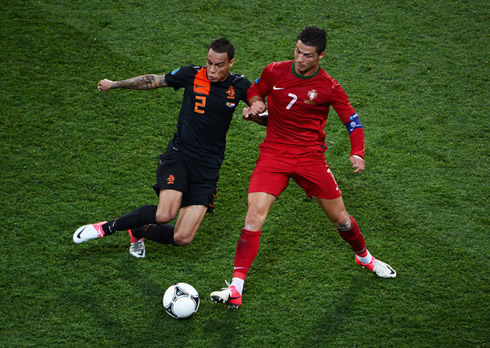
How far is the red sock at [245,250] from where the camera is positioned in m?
4.59

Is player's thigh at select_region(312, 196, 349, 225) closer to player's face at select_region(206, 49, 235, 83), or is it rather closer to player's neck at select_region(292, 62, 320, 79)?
player's neck at select_region(292, 62, 320, 79)

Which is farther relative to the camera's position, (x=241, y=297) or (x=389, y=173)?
(x=389, y=173)

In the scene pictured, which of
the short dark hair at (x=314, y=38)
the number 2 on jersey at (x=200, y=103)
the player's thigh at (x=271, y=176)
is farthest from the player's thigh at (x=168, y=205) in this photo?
the short dark hair at (x=314, y=38)

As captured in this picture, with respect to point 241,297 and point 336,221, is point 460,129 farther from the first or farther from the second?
point 241,297

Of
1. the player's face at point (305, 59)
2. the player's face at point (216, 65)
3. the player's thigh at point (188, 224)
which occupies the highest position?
the player's face at point (305, 59)

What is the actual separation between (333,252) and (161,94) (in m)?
3.27

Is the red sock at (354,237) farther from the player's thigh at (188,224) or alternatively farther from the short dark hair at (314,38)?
the short dark hair at (314,38)

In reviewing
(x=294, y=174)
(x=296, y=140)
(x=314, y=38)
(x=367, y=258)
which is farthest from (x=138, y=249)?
(x=314, y=38)

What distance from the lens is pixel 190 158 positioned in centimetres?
501

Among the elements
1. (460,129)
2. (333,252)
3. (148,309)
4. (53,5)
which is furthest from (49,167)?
(460,129)

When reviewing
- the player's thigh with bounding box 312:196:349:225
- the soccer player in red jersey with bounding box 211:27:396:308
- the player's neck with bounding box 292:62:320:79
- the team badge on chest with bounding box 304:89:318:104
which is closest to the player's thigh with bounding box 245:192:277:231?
the soccer player in red jersey with bounding box 211:27:396:308

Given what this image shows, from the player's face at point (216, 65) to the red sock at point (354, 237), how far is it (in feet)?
5.48

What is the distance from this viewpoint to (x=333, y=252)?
5.39 metres

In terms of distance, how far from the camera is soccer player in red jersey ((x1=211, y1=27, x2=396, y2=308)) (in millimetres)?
4590
